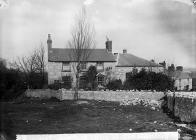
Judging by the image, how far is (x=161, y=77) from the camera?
2459 cm

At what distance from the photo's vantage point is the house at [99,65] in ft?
107

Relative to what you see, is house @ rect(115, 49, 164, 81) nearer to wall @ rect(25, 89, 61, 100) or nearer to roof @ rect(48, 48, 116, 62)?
roof @ rect(48, 48, 116, 62)

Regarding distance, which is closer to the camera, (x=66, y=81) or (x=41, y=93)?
(x=41, y=93)

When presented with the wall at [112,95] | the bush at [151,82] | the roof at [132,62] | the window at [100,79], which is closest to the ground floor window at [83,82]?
the window at [100,79]

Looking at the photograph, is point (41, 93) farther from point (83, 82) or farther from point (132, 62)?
point (132, 62)

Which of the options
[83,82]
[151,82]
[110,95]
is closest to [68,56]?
[83,82]

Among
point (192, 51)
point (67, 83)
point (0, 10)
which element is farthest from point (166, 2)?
point (67, 83)

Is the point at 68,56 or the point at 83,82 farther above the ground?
the point at 68,56

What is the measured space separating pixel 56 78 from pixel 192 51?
25443mm

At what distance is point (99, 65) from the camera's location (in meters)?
33.6

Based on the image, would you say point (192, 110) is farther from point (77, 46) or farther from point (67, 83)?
point (67, 83)

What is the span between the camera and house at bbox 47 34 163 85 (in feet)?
107

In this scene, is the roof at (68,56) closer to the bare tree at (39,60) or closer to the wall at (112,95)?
the bare tree at (39,60)

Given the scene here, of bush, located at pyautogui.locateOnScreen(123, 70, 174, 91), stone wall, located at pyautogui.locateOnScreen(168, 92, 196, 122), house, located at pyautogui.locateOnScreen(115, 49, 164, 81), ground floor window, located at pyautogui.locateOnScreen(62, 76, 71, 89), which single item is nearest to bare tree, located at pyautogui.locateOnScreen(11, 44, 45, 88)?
ground floor window, located at pyautogui.locateOnScreen(62, 76, 71, 89)
